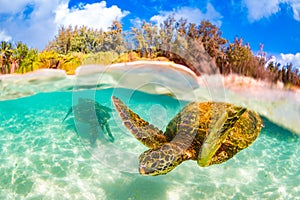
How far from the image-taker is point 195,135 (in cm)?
349

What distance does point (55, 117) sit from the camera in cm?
1175

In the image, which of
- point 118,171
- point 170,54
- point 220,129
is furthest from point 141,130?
point 170,54

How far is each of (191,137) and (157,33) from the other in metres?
9.61

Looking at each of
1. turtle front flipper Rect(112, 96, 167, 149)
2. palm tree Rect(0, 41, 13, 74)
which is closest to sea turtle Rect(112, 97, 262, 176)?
turtle front flipper Rect(112, 96, 167, 149)

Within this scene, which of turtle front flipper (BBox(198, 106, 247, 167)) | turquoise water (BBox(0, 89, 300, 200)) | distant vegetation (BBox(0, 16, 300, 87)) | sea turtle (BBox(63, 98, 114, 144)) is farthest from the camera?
distant vegetation (BBox(0, 16, 300, 87))

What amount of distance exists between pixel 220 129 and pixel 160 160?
0.73 meters

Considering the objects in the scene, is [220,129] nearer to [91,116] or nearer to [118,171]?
[118,171]

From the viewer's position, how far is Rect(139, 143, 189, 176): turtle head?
269cm

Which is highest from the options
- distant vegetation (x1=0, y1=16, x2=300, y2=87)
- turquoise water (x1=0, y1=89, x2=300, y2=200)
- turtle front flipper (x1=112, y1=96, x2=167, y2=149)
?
distant vegetation (x1=0, y1=16, x2=300, y2=87)

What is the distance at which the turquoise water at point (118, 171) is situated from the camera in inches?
234

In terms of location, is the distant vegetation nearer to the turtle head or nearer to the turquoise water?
the turquoise water

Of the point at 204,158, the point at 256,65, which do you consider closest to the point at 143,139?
the point at 204,158

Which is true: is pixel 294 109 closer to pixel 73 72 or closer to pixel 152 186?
pixel 152 186

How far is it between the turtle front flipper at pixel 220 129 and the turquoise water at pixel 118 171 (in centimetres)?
248
